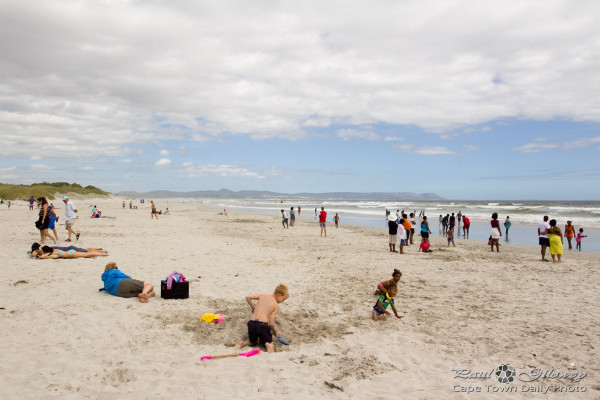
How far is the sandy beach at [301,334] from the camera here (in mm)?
4539

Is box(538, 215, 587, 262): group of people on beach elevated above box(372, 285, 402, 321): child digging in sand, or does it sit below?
above

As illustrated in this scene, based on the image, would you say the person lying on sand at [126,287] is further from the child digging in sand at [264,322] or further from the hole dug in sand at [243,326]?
the child digging in sand at [264,322]

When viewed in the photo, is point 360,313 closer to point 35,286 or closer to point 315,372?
point 315,372

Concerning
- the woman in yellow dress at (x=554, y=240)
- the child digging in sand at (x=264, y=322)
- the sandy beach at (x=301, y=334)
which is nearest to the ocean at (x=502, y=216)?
the woman in yellow dress at (x=554, y=240)

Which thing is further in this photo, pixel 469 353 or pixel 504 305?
pixel 504 305

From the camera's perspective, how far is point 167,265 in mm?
10844

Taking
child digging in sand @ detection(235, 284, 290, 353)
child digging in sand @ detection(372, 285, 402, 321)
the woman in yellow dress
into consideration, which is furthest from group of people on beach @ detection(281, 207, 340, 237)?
child digging in sand @ detection(235, 284, 290, 353)

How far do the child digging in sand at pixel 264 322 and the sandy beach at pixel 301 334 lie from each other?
20 cm

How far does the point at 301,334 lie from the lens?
6.22m

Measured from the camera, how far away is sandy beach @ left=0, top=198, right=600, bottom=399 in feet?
14.9

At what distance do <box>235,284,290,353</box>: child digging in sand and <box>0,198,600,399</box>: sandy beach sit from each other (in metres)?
0.20

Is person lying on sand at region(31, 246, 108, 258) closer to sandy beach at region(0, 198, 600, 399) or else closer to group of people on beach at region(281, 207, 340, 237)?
sandy beach at region(0, 198, 600, 399)

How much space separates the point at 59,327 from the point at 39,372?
1.43 metres

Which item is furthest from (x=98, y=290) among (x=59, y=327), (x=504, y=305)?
(x=504, y=305)
